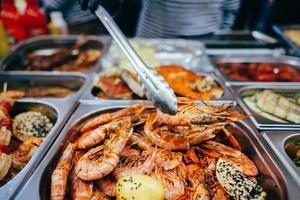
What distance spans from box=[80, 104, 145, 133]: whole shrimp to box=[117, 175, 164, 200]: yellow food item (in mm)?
623

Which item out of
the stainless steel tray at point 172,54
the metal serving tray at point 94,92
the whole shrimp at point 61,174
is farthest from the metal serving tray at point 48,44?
the whole shrimp at point 61,174

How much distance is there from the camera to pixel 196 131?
2068 millimetres

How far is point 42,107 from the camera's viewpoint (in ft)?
8.45

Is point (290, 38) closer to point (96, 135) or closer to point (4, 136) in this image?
point (96, 135)

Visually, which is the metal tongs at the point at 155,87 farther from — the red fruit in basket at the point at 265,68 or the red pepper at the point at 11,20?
the red pepper at the point at 11,20

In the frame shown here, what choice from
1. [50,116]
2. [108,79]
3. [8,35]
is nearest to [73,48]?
[8,35]

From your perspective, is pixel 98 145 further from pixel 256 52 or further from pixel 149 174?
pixel 256 52

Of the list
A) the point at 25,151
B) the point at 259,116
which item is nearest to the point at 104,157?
the point at 25,151

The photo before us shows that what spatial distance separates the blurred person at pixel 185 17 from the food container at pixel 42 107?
138 centimetres

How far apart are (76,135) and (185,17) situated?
2.16m

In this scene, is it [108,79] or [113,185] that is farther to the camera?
[108,79]

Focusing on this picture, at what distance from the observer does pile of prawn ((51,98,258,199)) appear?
5.86 feet

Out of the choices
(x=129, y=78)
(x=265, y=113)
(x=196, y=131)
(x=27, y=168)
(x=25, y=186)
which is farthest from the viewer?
(x=129, y=78)

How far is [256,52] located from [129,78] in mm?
1647
